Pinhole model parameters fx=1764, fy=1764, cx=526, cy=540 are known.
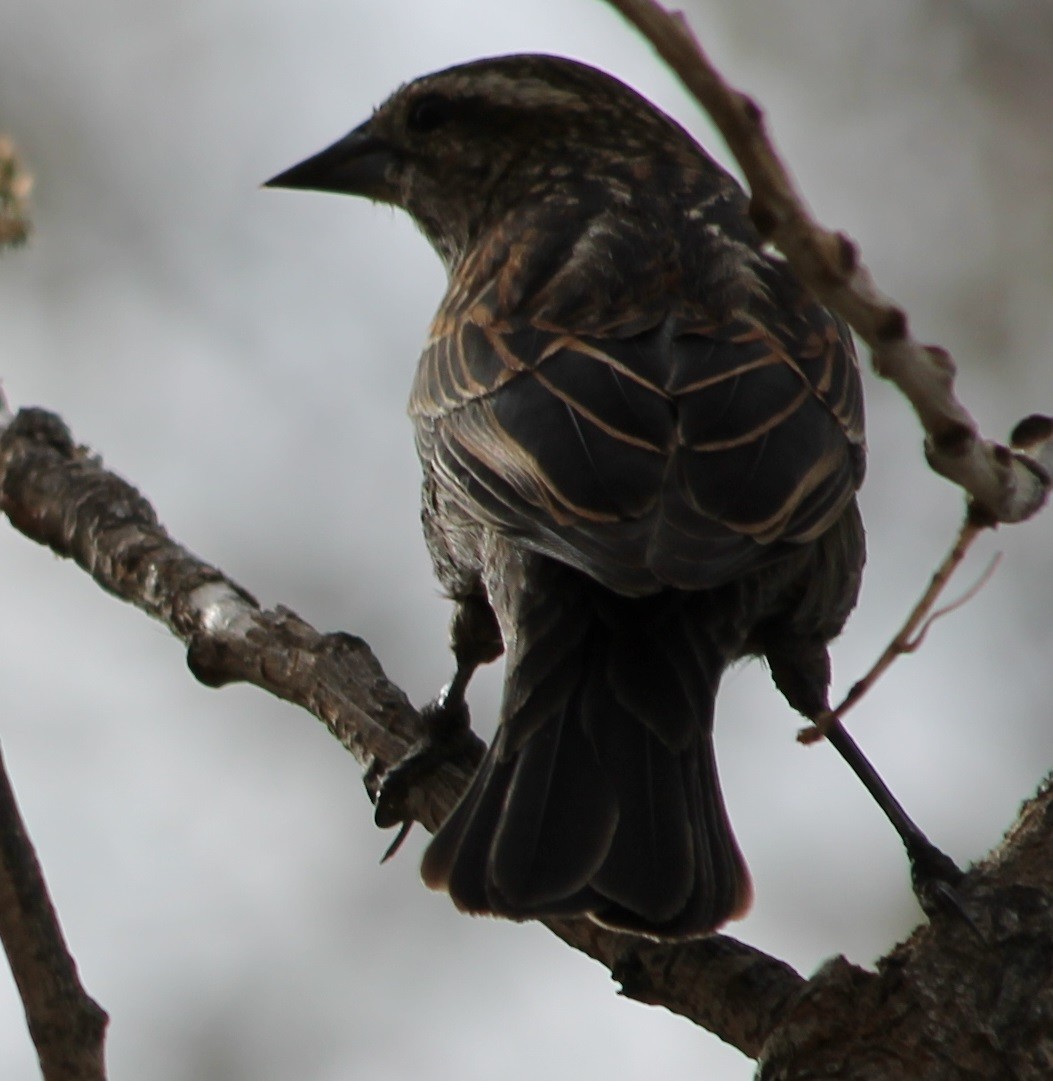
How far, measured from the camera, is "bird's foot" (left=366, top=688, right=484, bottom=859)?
374 cm

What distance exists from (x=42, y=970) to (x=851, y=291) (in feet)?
4.78

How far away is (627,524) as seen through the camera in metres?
3.18

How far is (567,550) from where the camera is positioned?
318 cm

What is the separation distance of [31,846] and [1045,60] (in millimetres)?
7048

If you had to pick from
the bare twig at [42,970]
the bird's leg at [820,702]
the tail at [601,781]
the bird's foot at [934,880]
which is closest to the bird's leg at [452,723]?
the tail at [601,781]

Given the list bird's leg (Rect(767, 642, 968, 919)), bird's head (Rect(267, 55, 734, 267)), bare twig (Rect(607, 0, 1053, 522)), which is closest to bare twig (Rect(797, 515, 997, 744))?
bare twig (Rect(607, 0, 1053, 522))

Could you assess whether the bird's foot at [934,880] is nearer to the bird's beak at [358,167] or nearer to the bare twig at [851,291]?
the bare twig at [851,291]

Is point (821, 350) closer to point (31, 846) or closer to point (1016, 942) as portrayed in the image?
point (1016, 942)

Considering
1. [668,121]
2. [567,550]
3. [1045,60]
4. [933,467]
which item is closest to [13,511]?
[567,550]

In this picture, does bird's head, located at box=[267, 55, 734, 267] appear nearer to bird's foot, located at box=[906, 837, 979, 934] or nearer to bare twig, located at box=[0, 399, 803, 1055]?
bare twig, located at box=[0, 399, 803, 1055]

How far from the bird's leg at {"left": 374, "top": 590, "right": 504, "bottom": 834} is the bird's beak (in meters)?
1.69

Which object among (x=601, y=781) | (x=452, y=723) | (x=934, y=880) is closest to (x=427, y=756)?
(x=452, y=723)

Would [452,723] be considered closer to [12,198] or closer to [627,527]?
[627,527]

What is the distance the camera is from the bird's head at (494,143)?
204 inches
